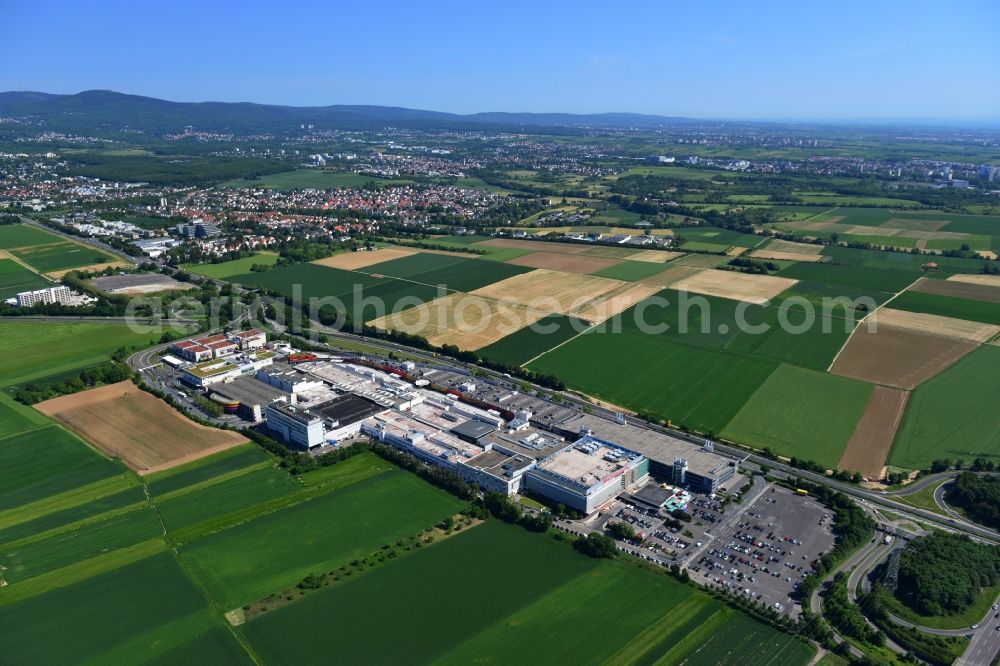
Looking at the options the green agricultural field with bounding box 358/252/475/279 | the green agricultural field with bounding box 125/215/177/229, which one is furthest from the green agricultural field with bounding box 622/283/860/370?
the green agricultural field with bounding box 125/215/177/229

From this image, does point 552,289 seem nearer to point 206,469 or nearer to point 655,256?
point 655,256

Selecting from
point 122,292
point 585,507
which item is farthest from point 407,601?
point 122,292

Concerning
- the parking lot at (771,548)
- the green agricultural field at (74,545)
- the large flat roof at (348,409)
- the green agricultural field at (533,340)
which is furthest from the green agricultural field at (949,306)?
the green agricultural field at (74,545)

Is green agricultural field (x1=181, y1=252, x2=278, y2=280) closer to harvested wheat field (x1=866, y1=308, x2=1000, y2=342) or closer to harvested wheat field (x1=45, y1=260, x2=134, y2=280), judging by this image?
harvested wheat field (x1=45, y1=260, x2=134, y2=280)

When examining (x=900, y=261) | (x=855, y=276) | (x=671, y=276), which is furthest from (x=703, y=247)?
(x=900, y=261)

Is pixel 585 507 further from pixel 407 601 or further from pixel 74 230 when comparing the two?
pixel 74 230

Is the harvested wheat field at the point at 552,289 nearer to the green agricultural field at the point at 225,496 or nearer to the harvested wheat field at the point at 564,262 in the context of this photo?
the harvested wheat field at the point at 564,262
